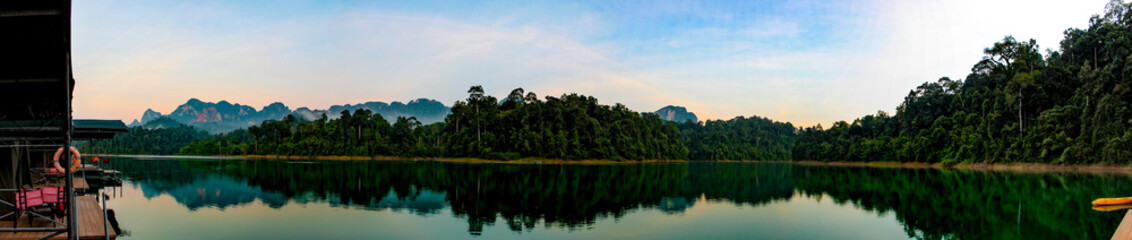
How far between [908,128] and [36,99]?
321ft

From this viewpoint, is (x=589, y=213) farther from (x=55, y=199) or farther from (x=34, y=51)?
(x=34, y=51)

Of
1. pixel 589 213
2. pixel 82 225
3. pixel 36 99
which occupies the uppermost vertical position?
pixel 36 99

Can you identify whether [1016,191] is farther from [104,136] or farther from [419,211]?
[104,136]

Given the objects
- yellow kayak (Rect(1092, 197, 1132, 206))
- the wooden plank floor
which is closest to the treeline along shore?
the wooden plank floor

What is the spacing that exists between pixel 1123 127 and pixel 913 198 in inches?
1707

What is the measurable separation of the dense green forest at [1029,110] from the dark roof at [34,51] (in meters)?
70.6

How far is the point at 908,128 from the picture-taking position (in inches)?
3494

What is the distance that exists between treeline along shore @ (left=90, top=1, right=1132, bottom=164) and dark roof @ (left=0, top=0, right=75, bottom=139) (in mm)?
35710

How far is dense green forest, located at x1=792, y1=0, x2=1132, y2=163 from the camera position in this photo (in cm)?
5778

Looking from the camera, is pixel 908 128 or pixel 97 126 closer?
pixel 97 126

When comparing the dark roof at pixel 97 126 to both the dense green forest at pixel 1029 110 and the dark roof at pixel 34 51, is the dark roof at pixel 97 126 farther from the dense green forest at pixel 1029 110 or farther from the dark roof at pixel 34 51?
the dense green forest at pixel 1029 110

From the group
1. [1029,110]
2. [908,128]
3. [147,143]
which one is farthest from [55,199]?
[147,143]

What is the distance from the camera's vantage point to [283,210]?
2145 cm

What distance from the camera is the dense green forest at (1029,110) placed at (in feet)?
190
